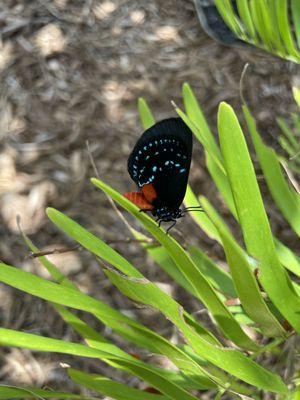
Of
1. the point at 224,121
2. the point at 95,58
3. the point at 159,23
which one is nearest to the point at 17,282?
the point at 224,121

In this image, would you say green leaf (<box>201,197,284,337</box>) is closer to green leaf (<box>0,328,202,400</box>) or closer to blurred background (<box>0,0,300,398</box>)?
green leaf (<box>0,328,202,400</box>)

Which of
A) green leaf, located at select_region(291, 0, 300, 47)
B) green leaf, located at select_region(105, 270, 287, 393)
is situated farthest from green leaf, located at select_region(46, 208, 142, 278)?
green leaf, located at select_region(291, 0, 300, 47)

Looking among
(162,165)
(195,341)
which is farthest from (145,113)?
(195,341)

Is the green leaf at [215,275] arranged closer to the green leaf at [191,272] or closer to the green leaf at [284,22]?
the green leaf at [191,272]

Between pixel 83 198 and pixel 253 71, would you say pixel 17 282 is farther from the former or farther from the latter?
pixel 253 71

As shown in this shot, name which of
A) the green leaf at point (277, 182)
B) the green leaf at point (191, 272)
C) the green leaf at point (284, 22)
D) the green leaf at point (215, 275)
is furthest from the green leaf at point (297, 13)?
the green leaf at point (191, 272)

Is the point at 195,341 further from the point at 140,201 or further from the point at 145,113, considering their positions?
the point at 145,113
